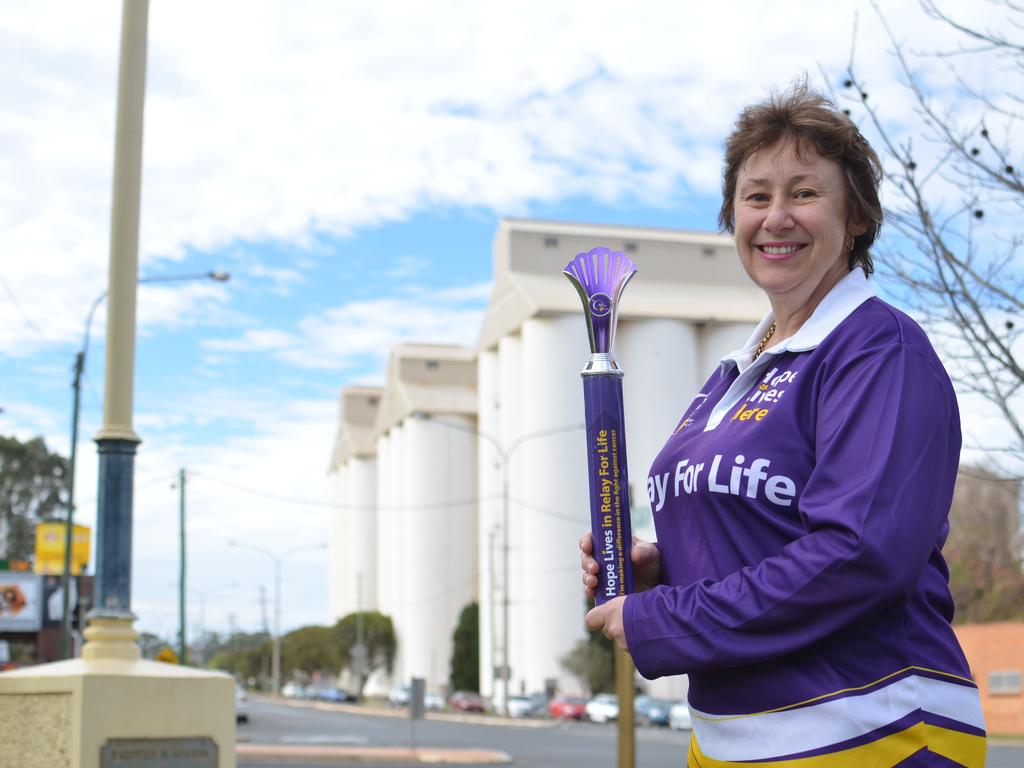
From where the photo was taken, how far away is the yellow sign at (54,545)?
55781 mm

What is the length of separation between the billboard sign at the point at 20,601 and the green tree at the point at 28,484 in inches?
253

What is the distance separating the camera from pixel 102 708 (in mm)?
6582

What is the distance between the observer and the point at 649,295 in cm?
6469

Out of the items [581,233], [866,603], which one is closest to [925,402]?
[866,603]

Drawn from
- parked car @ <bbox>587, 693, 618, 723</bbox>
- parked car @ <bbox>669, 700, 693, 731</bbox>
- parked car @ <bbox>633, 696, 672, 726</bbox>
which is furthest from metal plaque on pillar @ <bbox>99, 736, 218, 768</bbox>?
parked car @ <bbox>587, 693, 618, 723</bbox>

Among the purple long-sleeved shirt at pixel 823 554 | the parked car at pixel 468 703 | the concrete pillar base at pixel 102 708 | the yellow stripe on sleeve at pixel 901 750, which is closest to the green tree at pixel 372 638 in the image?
the parked car at pixel 468 703

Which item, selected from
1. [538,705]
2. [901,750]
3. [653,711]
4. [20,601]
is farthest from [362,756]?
[20,601]

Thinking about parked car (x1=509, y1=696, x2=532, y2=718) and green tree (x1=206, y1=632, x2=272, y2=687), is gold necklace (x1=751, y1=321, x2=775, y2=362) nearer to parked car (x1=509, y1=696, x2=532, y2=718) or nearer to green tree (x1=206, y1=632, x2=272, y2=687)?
parked car (x1=509, y1=696, x2=532, y2=718)

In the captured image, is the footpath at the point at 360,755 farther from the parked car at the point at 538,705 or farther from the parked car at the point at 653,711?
the parked car at the point at 538,705

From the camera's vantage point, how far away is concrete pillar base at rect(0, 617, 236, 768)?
653 cm

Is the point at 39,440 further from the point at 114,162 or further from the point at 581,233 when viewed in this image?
the point at 114,162

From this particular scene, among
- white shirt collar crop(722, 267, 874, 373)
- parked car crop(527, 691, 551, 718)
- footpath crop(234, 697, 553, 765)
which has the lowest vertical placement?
parked car crop(527, 691, 551, 718)

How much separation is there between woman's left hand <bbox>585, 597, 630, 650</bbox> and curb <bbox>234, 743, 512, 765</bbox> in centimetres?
2200

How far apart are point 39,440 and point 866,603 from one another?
67663 mm
